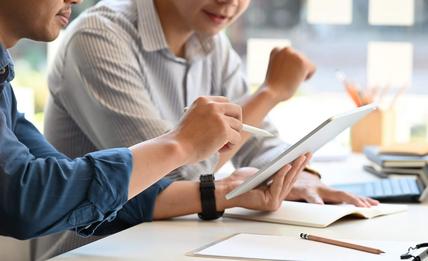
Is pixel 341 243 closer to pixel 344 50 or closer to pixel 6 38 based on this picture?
pixel 6 38

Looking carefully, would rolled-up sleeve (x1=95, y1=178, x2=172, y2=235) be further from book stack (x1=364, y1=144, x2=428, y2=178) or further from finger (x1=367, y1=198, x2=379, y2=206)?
book stack (x1=364, y1=144, x2=428, y2=178)

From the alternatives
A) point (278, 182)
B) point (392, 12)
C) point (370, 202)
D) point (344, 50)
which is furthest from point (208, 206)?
point (392, 12)

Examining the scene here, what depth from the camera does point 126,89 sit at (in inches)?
74.0

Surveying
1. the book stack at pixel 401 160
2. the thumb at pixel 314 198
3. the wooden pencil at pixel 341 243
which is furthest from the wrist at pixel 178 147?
the book stack at pixel 401 160

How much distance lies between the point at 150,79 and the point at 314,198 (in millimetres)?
535

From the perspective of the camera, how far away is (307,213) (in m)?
1.60

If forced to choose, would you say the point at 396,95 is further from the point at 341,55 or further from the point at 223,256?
the point at 223,256

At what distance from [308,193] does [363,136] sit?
115 centimetres

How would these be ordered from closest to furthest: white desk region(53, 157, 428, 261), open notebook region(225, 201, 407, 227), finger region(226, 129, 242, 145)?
1. white desk region(53, 157, 428, 261)
2. finger region(226, 129, 242, 145)
3. open notebook region(225, 201, 407, 227)

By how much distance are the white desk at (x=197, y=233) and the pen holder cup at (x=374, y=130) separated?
44.3 inches

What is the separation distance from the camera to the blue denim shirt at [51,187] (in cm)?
120

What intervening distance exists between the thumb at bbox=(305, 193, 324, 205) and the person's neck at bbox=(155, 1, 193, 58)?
22.2 inches

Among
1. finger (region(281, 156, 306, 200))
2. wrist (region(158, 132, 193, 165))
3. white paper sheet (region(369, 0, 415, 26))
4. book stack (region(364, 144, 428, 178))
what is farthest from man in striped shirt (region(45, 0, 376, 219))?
white paper sheet (region(369, 0, 415, 26))

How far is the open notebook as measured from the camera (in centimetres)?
156
